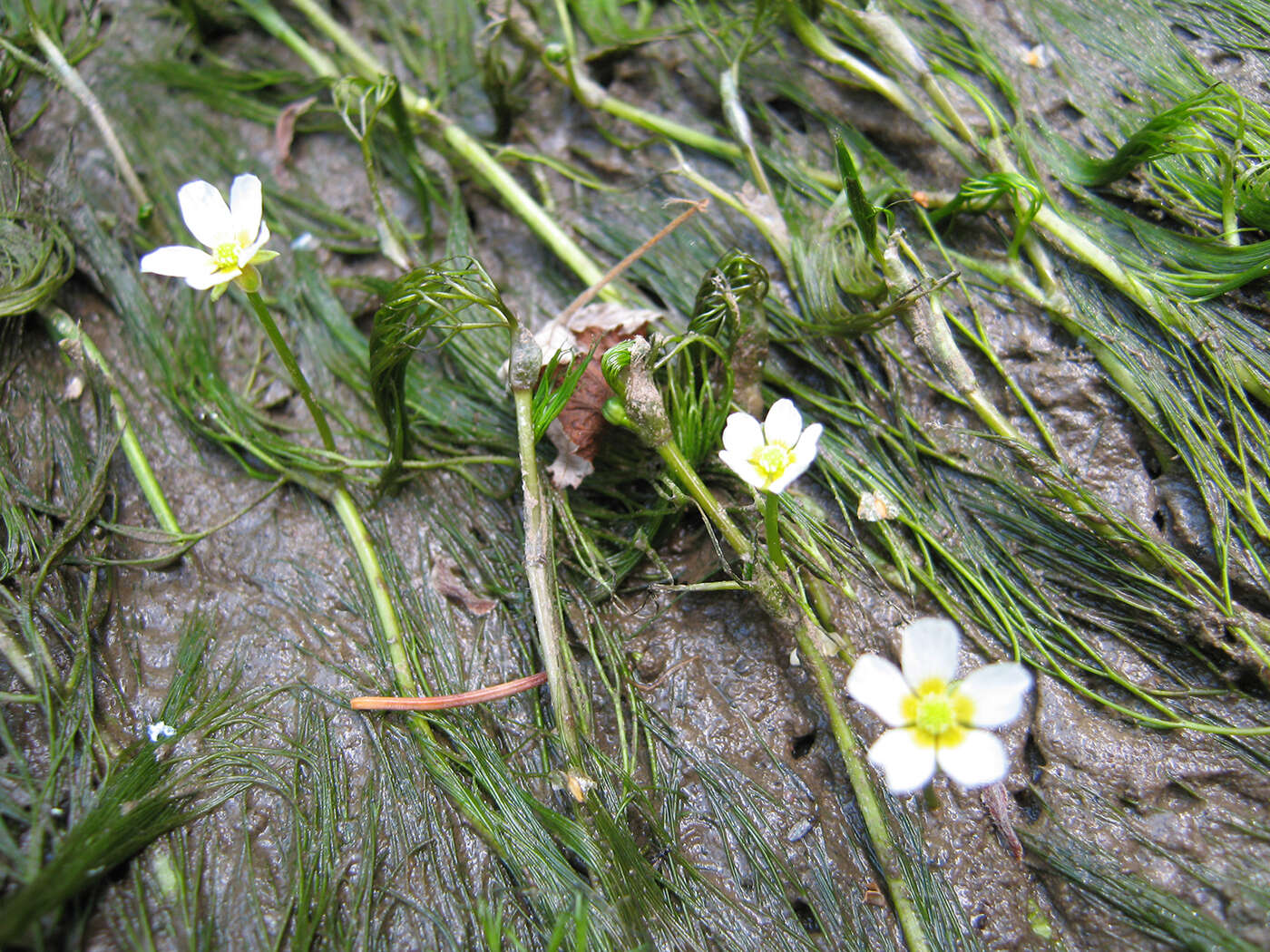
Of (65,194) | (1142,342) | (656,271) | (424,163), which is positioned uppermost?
(65,194)

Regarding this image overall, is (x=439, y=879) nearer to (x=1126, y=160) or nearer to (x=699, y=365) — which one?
(x=699, y=365)

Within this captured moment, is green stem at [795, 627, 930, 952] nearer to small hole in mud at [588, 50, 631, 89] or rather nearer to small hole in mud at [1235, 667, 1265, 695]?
small hole in mud at [1235, 667, 1265, 695]

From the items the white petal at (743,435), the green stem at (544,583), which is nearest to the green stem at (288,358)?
the green stem at (544,583)

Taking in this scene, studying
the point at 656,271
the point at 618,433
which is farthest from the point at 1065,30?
the point at 618,433

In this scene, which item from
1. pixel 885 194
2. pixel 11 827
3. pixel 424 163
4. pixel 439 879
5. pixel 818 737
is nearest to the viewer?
pixel 11 827

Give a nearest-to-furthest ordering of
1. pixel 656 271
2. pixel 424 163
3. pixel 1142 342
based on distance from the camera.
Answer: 1. pixel 1142 342
2. pixel 656 271
3. pixel 424 163

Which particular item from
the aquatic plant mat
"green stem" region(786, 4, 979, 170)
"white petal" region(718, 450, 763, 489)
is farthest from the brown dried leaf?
"green stem" region(786, 4, 979, 170)

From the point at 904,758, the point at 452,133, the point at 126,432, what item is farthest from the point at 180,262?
the point at 904,758
